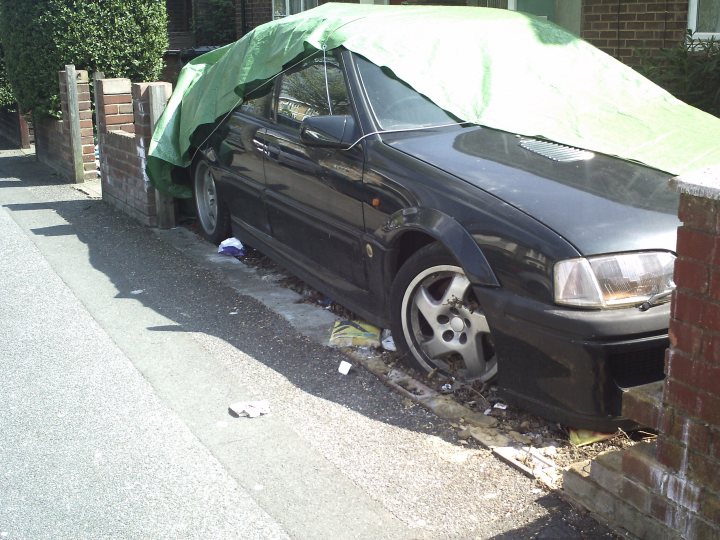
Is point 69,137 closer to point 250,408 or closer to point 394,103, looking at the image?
point 394,103

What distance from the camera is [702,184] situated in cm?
275

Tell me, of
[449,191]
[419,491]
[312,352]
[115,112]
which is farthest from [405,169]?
[115,112]

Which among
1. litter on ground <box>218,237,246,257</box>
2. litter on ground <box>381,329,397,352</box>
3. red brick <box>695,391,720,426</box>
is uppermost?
red brick <box>695,391,720,426</box>

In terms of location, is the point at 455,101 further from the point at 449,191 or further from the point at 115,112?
the point at 115,112

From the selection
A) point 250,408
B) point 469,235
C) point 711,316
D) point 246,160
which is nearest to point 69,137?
point 246,160

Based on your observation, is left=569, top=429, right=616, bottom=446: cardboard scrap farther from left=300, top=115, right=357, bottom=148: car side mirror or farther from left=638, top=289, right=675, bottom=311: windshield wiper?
left=300, top=115, right=357, bottom=148: car side mirror

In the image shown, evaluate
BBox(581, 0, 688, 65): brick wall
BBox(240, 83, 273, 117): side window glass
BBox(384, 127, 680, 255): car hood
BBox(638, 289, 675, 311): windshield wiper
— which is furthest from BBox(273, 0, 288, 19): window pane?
BBox(638, 289, 675, 311): windshield wiper

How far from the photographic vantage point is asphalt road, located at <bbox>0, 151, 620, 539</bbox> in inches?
138

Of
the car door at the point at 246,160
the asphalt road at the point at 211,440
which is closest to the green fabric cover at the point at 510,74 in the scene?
the car door at the point at 246,160

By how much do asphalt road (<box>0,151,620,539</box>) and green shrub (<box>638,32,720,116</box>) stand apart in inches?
178

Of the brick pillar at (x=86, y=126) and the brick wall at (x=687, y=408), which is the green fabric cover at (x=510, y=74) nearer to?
the brick wall at (x=687, y=408)

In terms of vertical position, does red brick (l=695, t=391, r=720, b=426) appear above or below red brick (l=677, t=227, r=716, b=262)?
below

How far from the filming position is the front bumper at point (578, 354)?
147 inches

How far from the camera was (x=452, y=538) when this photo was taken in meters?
3.37
